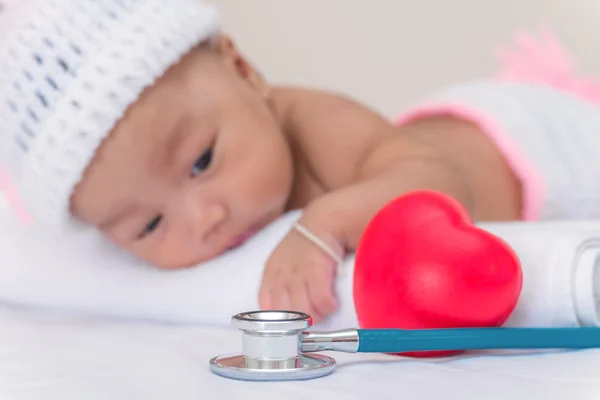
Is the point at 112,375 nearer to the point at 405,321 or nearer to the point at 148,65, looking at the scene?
the point at 405,321

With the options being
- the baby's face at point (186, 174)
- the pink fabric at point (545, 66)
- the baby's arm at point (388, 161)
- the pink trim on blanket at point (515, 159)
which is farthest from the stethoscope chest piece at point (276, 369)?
the pink fabric at point (545, 66)

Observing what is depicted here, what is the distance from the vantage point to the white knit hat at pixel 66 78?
752mm

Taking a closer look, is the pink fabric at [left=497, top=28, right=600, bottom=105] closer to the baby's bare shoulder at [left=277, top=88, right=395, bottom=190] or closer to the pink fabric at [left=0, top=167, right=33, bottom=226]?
the baby's bare shoulder at [left=277, top=88, right=395, bottom=190]

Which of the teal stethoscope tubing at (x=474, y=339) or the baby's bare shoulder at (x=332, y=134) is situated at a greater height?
the baby's bare shoulder at (x=332, y=134)

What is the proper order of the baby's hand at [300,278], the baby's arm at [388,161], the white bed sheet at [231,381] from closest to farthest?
1. the white bed sheet at [231,381]
2. the baby's hand at [300,278]
3. the baby's arm at [388,161]

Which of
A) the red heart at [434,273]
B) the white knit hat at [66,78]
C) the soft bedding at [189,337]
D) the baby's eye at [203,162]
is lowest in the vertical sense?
the soft bedding at [189,337]

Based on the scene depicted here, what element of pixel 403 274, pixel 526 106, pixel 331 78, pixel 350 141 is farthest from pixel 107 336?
pixel 331 78

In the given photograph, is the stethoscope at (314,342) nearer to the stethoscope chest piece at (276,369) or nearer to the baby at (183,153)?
the stethoscope chest piece at (276,369)

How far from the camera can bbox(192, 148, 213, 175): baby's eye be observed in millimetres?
826

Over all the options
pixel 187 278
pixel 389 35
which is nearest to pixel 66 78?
pixel 187 278

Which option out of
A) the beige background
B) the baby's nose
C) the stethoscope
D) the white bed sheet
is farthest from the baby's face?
the beige background

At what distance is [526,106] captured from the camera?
1062 mm

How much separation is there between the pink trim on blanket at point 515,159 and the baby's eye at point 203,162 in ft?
1.42

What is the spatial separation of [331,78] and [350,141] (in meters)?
0.66
